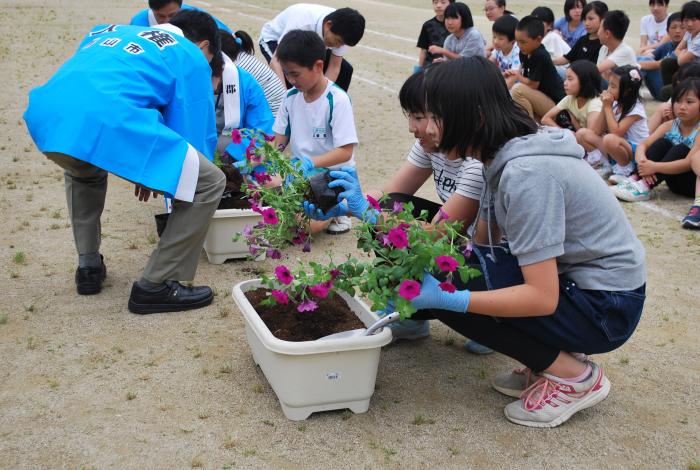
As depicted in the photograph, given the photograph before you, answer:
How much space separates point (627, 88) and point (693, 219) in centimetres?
140

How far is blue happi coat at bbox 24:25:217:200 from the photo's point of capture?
3.04m

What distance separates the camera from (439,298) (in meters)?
2.44

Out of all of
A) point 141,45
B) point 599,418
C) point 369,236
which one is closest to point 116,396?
point 369,236

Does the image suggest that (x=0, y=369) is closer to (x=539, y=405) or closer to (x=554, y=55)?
(x=539, y=405)

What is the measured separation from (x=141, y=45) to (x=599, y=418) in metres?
2.29

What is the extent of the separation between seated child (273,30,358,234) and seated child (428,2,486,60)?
4132 millimetres

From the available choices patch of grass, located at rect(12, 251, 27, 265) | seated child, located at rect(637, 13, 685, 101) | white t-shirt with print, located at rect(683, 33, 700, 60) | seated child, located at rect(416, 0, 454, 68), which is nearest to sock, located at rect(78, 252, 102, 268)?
patch of grass, located at rect(12, 251, 27, 265)

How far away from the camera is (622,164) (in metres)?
5.75

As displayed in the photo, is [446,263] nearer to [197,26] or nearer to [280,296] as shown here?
[280,296]

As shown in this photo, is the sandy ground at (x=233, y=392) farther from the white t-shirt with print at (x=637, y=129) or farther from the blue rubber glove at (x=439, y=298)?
the white t-shirt with print at (x=637, y=129)

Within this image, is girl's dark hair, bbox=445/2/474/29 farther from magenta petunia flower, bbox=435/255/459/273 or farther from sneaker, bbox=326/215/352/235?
magenta petunia flower, bbox=435/255/459/273

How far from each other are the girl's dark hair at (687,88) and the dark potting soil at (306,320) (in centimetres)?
327

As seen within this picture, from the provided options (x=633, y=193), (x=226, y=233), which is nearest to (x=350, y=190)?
(x=226, y=233)

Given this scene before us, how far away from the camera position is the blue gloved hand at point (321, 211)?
289cm
